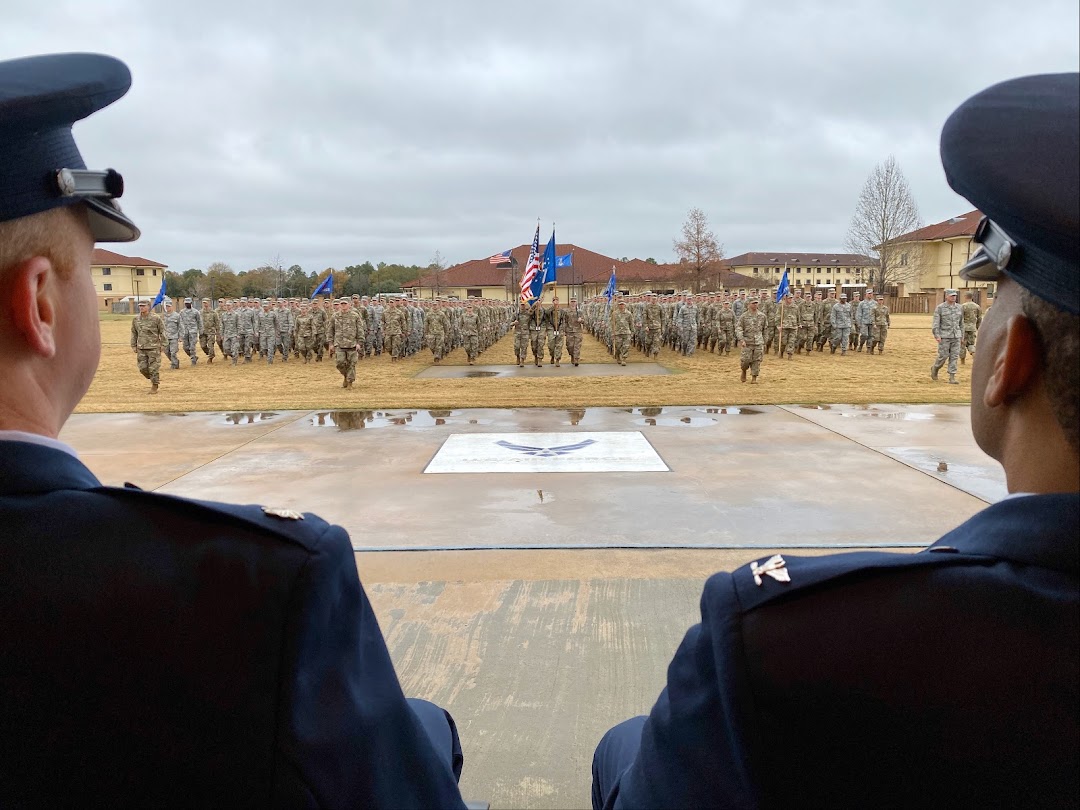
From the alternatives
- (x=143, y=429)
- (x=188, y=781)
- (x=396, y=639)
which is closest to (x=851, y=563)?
(x=188, y=781)

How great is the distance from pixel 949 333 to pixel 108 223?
15519 mm

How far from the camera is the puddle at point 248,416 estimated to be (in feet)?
32.7

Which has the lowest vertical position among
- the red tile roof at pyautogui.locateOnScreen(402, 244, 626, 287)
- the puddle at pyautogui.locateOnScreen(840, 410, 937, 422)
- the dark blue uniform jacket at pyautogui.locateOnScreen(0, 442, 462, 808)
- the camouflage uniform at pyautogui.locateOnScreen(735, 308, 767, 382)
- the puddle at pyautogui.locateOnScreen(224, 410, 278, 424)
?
the puddle at pyautogui.locateOnScreen(224, 410, 278, 424)

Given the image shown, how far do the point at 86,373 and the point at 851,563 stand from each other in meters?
1.11

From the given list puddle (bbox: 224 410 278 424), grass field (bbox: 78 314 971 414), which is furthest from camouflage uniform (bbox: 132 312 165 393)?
puddle (bbox: 224 410 278 424)

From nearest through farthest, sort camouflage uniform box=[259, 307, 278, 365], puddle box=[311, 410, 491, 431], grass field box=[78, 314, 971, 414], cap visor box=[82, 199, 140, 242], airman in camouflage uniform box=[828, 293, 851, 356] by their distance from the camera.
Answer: cap visor box=[82, 199, 140, 242]
puddle box=[311, 410, 491, 431]
grass field box=[78, 314, 971, 414]
camouflage uniform box=[259, 307, 278, 365]
airman in camouflage uniform box=[828, 293, 851, 356]

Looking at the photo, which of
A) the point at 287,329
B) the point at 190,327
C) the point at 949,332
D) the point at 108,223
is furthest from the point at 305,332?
the point at 108,223

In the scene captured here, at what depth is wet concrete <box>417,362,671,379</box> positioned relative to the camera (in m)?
16.6

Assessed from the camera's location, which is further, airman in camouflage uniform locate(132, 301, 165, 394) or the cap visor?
airman in camouflage uniform locate(132, 301, 165, 394)

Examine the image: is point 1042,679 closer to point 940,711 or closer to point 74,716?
point 940,711

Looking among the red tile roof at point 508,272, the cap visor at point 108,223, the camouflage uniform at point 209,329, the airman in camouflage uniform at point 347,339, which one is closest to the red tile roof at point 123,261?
the red tile roof at point 508,272

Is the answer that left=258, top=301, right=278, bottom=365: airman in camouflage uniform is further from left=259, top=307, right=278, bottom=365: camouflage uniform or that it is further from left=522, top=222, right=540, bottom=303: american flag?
left=522, top=222, right=540, bottom=303: american flag

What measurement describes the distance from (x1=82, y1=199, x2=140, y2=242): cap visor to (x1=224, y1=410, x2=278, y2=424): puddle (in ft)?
29.9

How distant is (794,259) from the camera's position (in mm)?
105375
